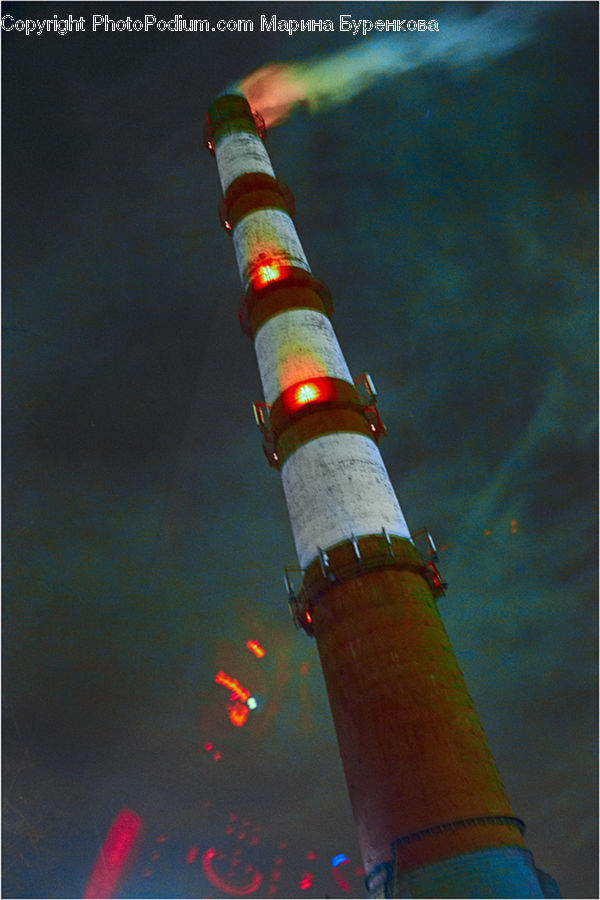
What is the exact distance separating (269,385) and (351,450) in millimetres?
5743

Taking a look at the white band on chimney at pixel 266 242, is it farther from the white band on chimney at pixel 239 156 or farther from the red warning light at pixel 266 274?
the white band on chimney at pixel 239 156

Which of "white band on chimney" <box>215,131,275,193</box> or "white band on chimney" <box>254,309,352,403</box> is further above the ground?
"white band on chimney" <box>215,131,275,193</box>

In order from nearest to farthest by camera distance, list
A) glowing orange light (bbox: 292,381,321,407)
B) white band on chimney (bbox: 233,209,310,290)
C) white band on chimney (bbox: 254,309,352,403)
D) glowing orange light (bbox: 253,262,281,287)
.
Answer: glowing orange light (bbox: 292,381,321,407) → white band on chimney (bbox: 254,309,352,403) → glowing orange light (bbox: 253,262,281,287) → white band on chimney (bbox: 233,209,310,290)

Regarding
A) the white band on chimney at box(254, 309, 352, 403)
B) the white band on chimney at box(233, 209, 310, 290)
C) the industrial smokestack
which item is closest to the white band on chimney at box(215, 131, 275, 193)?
the white band on chimney at box(233, 209, 310, 290)

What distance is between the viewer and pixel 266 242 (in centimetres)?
3556

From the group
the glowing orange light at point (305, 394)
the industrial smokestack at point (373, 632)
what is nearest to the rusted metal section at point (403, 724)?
the industrial smokestack at point (373, 632)

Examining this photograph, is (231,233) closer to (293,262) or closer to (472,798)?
(293,262)

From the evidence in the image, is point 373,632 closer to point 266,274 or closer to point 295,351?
point 295,351

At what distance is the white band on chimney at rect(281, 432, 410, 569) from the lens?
25844 mm

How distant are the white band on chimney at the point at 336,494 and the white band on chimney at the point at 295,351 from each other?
11.9 feet

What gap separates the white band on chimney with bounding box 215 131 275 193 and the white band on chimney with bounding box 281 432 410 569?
20.0 m

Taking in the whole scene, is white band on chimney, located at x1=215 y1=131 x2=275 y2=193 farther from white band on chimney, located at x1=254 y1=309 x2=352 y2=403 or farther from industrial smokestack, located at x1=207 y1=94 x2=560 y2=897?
white band on chimney, located at x1=254 y1=309 x2=352 y2=403

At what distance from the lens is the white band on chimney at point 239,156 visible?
39781mm

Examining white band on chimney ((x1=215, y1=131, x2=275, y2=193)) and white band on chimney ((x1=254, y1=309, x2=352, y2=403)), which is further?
white band on chimney ((x1=215, y1=131, x2=275, y2=193))
